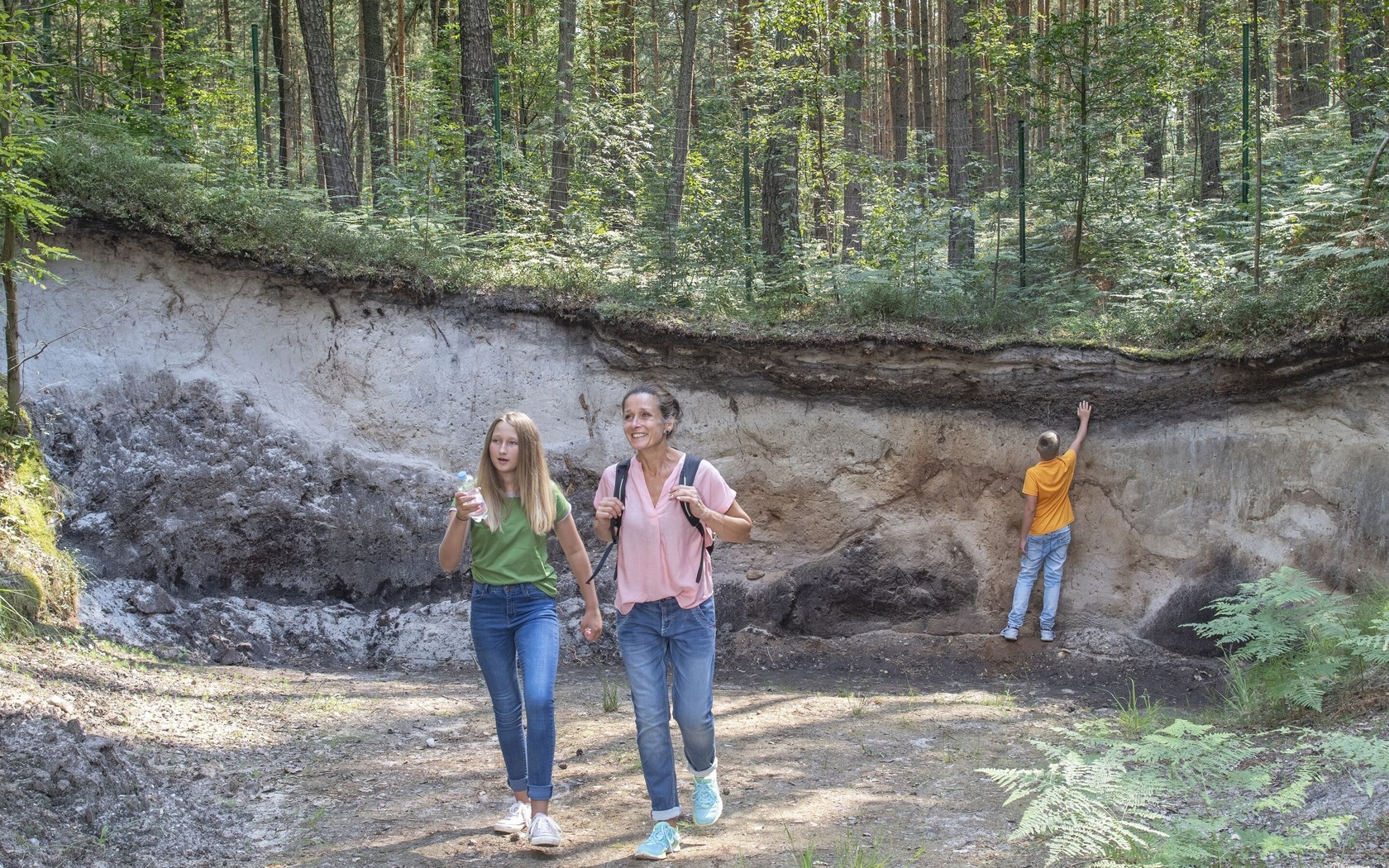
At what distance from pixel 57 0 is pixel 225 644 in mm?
6511

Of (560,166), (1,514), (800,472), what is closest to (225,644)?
(1,514)

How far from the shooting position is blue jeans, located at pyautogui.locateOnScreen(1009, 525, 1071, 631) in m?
9.42

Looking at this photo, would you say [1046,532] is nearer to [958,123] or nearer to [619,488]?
[619,488]

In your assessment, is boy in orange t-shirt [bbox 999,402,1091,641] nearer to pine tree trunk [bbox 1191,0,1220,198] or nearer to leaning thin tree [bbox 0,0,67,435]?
pine tree trunk [bbox 1191,0,1220,198]

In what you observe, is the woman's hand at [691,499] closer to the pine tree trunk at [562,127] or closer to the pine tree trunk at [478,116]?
the pine tree trunk at [478,116]

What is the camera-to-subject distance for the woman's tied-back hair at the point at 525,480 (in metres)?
4.54

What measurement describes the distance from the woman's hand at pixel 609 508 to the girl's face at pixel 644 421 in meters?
0.25

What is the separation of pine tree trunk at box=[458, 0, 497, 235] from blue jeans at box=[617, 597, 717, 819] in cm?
769

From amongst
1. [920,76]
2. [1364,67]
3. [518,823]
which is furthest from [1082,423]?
[920,76]

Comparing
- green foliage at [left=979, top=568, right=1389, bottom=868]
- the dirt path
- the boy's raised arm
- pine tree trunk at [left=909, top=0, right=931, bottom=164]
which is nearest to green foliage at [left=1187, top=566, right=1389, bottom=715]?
green foliage at [left=979, top=568, right=1389, bottom=868]

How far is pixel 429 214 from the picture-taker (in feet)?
35.2

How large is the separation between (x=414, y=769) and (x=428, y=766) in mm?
87

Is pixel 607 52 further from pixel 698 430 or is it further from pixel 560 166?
pixel 698 430

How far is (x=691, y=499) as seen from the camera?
164 inches
